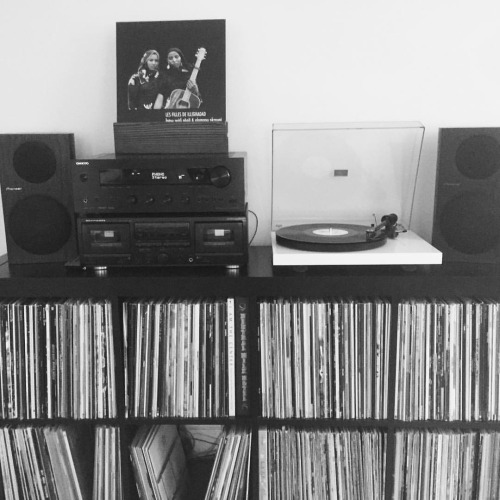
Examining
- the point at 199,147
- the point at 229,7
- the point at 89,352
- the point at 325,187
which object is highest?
the point at 229,7

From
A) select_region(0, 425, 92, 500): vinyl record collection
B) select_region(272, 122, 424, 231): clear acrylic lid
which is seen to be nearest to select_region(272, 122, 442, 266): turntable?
select_region(272, 122, 424, 231): clear acrylic lid

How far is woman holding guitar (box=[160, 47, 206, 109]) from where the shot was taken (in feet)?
4.89

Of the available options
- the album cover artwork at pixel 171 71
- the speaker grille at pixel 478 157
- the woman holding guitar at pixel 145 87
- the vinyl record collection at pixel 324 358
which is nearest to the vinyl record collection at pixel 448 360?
the vinyl record collection at pixel 324 358

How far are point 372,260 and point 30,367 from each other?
0.91m

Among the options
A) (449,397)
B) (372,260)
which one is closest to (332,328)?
(372,260)

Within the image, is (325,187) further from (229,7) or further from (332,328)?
(229,7)

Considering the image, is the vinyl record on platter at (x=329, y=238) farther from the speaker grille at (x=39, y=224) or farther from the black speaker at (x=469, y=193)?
the speaker grille at (x=39, y=224)

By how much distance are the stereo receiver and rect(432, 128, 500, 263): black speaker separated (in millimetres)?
540

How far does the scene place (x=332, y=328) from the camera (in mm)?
1331

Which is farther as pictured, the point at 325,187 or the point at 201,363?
the point at 325,187

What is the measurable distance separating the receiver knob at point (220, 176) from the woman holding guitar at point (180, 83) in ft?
0.96

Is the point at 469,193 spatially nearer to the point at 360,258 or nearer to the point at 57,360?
the point at 360,258

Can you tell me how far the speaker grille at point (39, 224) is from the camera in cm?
144

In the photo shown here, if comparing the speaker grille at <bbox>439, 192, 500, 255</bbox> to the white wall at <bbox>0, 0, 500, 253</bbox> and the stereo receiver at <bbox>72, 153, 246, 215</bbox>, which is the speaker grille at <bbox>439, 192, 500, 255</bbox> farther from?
the stereo receiver at <bbox>72, 153, 246, 215</bbox>
